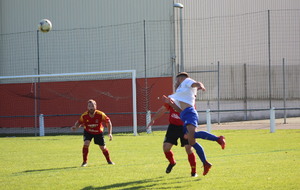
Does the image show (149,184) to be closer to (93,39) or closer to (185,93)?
(185,93)

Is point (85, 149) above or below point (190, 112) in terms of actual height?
below

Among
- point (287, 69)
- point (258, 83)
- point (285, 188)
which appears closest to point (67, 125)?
point (258, 83)

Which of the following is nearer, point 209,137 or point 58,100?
point 209,137

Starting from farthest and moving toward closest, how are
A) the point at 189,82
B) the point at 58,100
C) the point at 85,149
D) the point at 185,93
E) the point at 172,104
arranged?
the point at 58,100, the point at 85,149, the point at 172,104, the point at 185,93, the point at 189,82

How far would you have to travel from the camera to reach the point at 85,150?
12.4 metres

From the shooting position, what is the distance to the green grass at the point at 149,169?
29.4ft

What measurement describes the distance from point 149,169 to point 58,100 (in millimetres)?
18689

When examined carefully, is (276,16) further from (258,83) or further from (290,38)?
(258,83)

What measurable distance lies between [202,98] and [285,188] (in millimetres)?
21938

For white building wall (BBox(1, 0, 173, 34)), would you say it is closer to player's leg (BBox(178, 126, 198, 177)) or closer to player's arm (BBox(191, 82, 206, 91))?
player's leg (BBox(178, 126, 198, 177))

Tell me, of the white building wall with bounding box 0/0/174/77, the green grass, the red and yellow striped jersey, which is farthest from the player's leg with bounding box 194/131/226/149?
the white building wall with bounding box 0/0/174/77

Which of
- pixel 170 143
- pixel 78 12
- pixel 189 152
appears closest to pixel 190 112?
pixel 189 152

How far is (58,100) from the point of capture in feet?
95.6

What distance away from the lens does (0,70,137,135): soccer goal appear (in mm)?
28531
